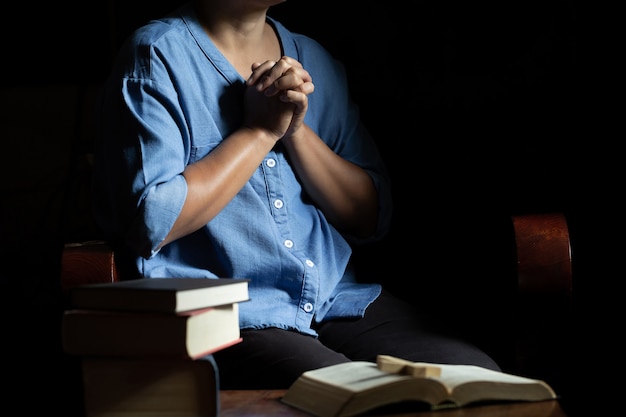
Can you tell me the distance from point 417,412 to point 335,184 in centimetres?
63

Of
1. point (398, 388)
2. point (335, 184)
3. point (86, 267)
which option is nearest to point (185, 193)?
point (86, 267)

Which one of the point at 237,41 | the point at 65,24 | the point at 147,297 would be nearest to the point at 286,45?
the point at 237,41

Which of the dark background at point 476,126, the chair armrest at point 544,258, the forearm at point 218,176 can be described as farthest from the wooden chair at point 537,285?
the dark background at point 476,126

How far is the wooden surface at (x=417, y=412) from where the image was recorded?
94 centimetres

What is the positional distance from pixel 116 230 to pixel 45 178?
1913 millimetres

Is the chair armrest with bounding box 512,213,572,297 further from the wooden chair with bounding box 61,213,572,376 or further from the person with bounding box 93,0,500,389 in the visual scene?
the person with bounding box 93,0,500,389

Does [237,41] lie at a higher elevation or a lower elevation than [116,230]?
higher

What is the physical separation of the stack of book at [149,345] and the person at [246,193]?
0.28 m

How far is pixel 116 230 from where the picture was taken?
4.53 feet

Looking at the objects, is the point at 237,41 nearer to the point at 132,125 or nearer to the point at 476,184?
the point at 132,125

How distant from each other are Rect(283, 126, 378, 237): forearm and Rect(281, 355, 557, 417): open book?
21.0 inches

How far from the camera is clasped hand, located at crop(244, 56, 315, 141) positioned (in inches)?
53.9

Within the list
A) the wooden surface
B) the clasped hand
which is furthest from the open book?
the clasped hand

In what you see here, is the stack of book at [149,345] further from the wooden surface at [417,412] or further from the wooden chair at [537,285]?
the wooden chair at [537,285]
